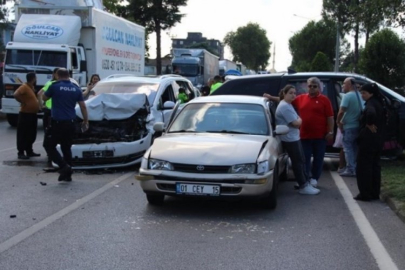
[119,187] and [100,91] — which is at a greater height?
[100,91]

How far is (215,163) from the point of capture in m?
7.31

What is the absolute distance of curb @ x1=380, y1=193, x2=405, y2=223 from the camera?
7457mm

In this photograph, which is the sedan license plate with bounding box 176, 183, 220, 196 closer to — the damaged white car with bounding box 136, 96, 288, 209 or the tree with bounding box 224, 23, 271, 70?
the damaged white car with bounding box 136, 96, 288, 209

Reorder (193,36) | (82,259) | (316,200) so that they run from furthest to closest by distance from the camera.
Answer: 1. (193,36)
2. (316,200)
3. (82,259)

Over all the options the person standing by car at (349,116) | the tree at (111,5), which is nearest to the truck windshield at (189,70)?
the tree at (111,5)

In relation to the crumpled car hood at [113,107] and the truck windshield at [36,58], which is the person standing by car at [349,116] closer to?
the crumpled car hood at [113,107]

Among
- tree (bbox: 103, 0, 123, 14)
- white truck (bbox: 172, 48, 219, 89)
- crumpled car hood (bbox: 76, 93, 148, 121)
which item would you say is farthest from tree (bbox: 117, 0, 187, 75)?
crumpled car hood (bbox: 76, 93, 148, 121)

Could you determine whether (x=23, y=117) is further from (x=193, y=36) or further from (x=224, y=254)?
(x=193, y=36)

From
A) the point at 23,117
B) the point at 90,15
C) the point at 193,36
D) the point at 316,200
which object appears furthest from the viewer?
the point at 193,36

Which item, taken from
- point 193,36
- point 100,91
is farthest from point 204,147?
point 193,36

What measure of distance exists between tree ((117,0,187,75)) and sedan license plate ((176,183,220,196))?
46770mm

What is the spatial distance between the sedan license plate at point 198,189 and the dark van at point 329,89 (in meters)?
5.00

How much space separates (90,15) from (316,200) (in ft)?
47.1

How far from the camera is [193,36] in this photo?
17362 cm
